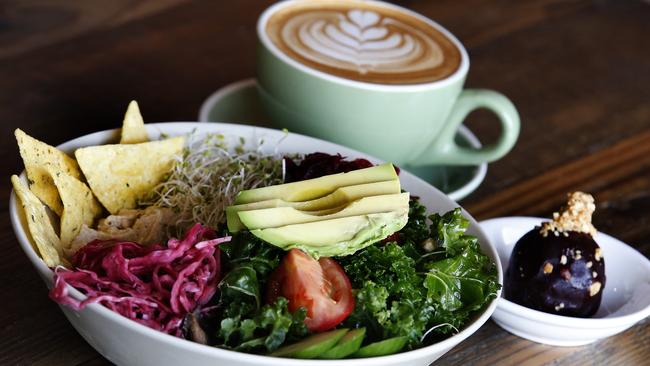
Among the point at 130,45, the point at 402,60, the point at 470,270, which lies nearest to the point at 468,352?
the point at 470,270

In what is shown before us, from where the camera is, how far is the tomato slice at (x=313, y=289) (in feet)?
3.37

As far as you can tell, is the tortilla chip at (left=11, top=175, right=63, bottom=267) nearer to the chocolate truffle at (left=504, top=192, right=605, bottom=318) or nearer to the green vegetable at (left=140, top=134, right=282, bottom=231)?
the green vegetable at (left=140, top=134, right=282, bottom=231)

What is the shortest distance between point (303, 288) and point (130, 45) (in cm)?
118

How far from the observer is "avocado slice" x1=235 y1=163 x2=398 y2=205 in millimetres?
1133

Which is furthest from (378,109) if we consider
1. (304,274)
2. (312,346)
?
(312,346)

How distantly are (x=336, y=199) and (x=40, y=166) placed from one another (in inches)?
16.6

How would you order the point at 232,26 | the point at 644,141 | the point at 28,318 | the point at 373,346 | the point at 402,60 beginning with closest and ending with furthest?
the point at 373,346, the point at 28,318, the point at 402,60, the point at 644,141, the point at 232,26

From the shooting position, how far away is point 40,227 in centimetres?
111

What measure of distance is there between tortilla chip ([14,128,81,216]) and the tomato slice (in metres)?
0.35

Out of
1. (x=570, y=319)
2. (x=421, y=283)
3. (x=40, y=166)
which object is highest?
(x=40, y=166)

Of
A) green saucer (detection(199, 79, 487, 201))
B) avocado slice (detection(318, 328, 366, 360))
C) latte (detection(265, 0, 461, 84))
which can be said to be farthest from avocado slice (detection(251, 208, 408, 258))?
green saucer (detection(199, 79, 487, 201))

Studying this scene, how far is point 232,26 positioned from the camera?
2.21 metres

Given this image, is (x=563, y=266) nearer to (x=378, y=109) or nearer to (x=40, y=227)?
(x=378, y=109)

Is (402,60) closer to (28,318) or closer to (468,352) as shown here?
(468,352)
